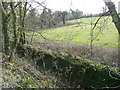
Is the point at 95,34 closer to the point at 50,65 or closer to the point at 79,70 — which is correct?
the point at 50,65

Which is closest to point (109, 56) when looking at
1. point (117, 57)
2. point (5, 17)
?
point (117, 57)

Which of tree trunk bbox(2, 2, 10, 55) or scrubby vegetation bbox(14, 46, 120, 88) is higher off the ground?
tree trunk bbox(2, 2, 10, 55)

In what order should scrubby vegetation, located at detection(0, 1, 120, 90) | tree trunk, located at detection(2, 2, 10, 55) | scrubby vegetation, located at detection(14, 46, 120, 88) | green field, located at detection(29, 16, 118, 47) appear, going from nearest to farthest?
scrubby vegetation, located at detection(0, 1, 120, 90) → scrubby vegetation, located at detection(14, 46, 120, 88) → tree trunk, located at detection(2, 2, 10, 55) → green field, located at detection(29, 16, 118, 47)

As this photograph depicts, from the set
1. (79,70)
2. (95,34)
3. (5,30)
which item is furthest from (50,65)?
(95,34)

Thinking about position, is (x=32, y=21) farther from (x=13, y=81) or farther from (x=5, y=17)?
(x=13, y=81)

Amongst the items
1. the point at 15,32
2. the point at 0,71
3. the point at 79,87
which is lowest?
the point at 79,87

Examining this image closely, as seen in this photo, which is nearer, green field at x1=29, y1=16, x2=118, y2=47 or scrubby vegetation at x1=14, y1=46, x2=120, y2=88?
scrubby vegetation at x1=14, y1=46, x2=120, y2=88

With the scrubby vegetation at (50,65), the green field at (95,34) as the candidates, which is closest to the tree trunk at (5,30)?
the scrubby vegetation at (50,65)

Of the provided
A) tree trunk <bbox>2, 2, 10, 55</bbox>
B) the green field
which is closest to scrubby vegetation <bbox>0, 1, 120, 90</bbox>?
tree trunk <bbox>2, 2, 10, 55</bbox>

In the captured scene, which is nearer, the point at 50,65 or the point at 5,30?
the point at 5,30

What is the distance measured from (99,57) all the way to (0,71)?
7.09 m

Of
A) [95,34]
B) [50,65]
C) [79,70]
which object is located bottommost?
[50,65]

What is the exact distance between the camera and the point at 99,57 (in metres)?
9.97

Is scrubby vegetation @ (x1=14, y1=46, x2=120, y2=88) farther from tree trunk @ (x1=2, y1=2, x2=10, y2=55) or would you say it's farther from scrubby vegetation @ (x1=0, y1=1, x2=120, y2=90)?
tree trunk @ (x1=2, y1=2, x2=10, y2=55)
